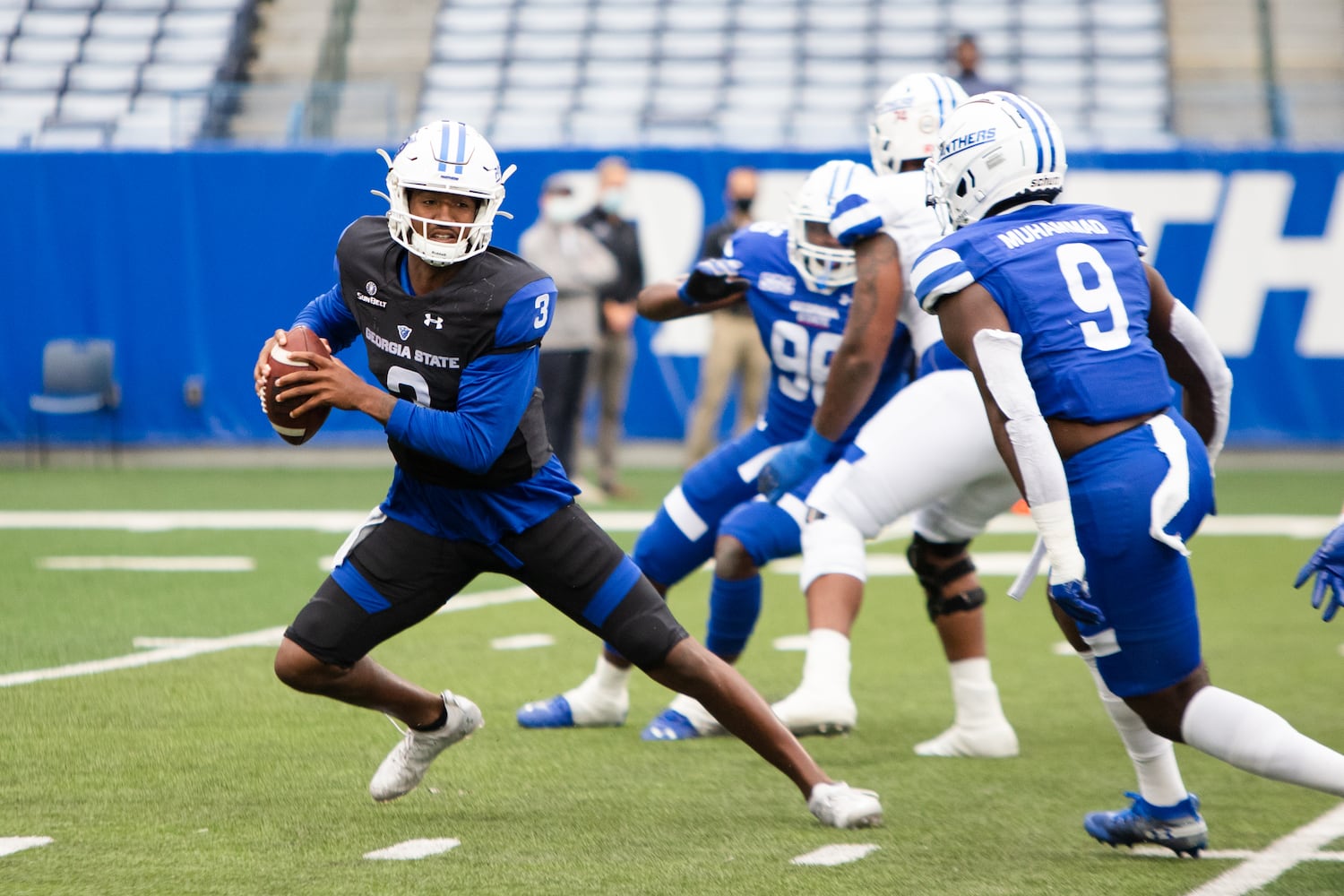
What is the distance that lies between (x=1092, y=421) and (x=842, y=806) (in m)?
1.08

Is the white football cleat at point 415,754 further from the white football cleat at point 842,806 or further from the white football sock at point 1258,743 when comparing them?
the white football sock at point 1258,743

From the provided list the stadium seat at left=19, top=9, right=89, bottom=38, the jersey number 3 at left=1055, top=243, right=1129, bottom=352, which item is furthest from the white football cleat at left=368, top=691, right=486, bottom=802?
the stadium seat at left=19, top=9, right=89, bottom=38

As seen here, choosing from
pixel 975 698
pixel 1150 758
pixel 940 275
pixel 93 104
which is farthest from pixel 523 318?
pixel 93 104

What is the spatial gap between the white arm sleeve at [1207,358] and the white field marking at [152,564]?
5.33m

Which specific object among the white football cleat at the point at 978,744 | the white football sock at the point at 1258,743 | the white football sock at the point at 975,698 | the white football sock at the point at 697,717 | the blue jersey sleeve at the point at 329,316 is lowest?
the white football sock at the point at 697,717

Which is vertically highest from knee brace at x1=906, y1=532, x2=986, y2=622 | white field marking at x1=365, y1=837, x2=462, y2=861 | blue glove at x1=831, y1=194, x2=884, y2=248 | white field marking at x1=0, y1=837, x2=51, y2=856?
blue glove at x1=831, y1=194, x2=884, y2=248

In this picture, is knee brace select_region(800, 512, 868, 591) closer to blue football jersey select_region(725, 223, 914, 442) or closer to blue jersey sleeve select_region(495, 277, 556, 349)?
blue football jersey select_region(725, 223, 914, 442)

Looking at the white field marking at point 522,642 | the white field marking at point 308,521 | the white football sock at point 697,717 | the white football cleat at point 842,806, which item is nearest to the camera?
the white football cleat at point 842,806

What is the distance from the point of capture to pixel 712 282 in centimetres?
500

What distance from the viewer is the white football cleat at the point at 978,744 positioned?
15.6 feet

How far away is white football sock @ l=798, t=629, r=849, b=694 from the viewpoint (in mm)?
4672

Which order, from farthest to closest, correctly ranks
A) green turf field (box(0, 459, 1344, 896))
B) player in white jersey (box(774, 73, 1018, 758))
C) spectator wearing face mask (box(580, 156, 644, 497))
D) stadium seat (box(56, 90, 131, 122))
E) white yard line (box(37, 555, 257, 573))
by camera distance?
1. stadium seat (box(56, 90, 131, 122))
2. spectator wearing face mask (box(580, 156, 644, 497))
3. white yard line (box(37, 555, 257, 573))
4. player in white jersey (box(774, 73, 1018, 758))
5. green turf field (box(0, 459, 1344, 896))

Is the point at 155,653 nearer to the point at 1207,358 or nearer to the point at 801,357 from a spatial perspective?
the point at 801,357

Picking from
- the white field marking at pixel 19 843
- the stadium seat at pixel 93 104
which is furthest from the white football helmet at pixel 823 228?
the stadium seat at pixel 93 104
